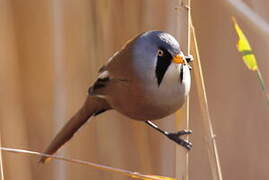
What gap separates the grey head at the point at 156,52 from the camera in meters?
1.51

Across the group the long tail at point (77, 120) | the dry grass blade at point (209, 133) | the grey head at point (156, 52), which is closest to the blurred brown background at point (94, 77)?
the long tail at point (77, 120)

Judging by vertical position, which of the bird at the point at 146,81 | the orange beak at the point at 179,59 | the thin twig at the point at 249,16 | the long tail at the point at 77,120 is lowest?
the long tail at the point at 77,120

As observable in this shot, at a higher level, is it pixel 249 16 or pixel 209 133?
pixel 249 16

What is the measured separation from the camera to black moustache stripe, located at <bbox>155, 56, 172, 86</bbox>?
1.53 metres

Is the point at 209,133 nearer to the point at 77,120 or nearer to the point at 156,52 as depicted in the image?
the point at 156,52

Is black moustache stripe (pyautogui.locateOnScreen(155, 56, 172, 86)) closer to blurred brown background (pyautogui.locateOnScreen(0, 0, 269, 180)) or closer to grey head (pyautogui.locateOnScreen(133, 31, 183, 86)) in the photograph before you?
grey head (pyautogui.locateOnScreen(133, 31, 183, 86))

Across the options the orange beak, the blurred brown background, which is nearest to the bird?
the orange beak

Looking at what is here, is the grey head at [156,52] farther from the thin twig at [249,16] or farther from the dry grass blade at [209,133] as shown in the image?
the thin twig at [249,16]

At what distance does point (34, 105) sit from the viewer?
192 centimetres

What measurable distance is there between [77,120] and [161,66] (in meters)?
0.38

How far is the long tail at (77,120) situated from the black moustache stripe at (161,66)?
266 mm

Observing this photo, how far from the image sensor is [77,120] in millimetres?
1801

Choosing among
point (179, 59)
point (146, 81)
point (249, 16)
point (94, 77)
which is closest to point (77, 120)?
point (94, 77)

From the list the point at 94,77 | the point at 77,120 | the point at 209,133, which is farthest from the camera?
the point at 94,77
